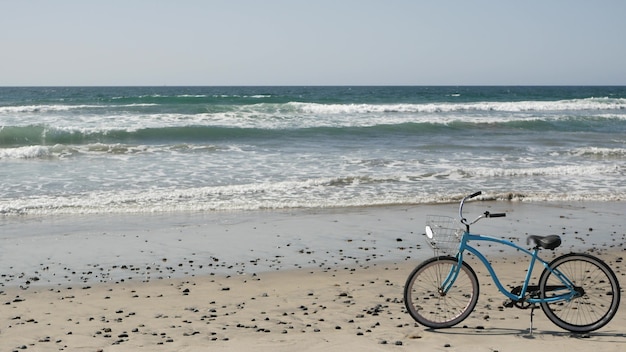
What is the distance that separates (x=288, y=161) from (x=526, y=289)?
13415 mm

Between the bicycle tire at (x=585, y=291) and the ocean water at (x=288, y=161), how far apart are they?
268 inches

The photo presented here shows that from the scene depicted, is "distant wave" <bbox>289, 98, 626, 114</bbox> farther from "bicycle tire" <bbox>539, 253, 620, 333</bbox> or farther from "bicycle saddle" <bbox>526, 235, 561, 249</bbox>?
"bicycle saddle" <bbox>526, 235, 561, 249</bbox>

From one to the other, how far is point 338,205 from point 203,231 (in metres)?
3.01

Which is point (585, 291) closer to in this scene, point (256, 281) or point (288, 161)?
point (256, 281)

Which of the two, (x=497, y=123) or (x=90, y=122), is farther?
(x=497, y=123)

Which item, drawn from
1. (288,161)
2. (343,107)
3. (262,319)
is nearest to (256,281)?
(262,319)

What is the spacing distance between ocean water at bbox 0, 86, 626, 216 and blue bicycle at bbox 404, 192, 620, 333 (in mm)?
6645

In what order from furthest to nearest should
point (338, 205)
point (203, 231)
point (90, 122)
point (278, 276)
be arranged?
point (90, 122)
point (338, 205)
point (203, 231)
point (278, 276)

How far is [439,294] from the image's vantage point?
5.64 metres

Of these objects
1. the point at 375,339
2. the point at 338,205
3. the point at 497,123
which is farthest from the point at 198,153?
the point at 497,123

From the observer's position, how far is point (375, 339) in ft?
17.5

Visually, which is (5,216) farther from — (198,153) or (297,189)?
(198,153)

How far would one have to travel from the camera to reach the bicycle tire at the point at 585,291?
5.50 meters

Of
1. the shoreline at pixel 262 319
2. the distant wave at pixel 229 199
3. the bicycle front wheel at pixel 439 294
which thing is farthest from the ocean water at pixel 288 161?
the bicycle front wheel at pixel 439 294
